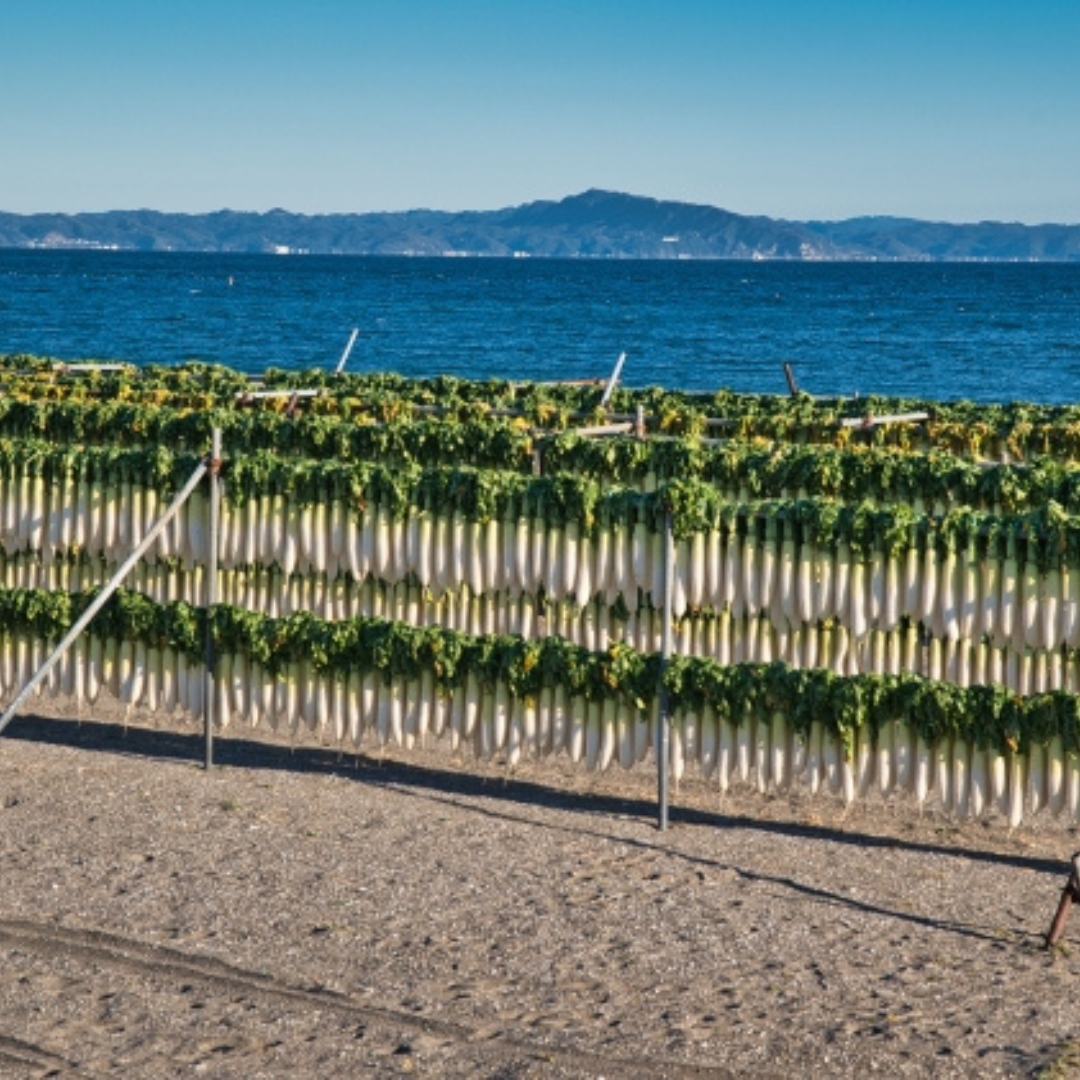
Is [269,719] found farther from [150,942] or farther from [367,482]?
[150,942]

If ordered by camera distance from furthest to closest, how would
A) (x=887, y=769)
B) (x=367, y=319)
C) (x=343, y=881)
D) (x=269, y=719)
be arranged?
(x=367, y=319) < (x=269, y=719) < (x=887, y=769) < (x=343, y=881)

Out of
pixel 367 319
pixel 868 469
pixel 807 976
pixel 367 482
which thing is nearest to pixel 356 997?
pixel 807 976

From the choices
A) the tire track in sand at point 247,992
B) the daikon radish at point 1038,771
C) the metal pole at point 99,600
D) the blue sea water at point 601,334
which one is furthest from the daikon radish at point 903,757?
the blue sea water at point 601,334

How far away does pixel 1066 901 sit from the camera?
1359cm

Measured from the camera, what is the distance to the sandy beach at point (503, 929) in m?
12.0

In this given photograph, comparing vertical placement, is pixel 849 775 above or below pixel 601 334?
above

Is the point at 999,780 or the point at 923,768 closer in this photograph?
the point at 999,780

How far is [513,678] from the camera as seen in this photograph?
57.8ft

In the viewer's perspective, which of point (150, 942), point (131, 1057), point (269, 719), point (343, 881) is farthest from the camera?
point (269, 719)

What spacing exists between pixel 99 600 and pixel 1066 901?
8671 millimetres

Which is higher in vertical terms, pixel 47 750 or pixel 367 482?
pixel 367 482

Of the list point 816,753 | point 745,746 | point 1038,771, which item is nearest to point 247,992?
point 745,746

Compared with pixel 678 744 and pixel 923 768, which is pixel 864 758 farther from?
pixel 678 744

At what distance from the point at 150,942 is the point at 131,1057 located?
6.50 feet
